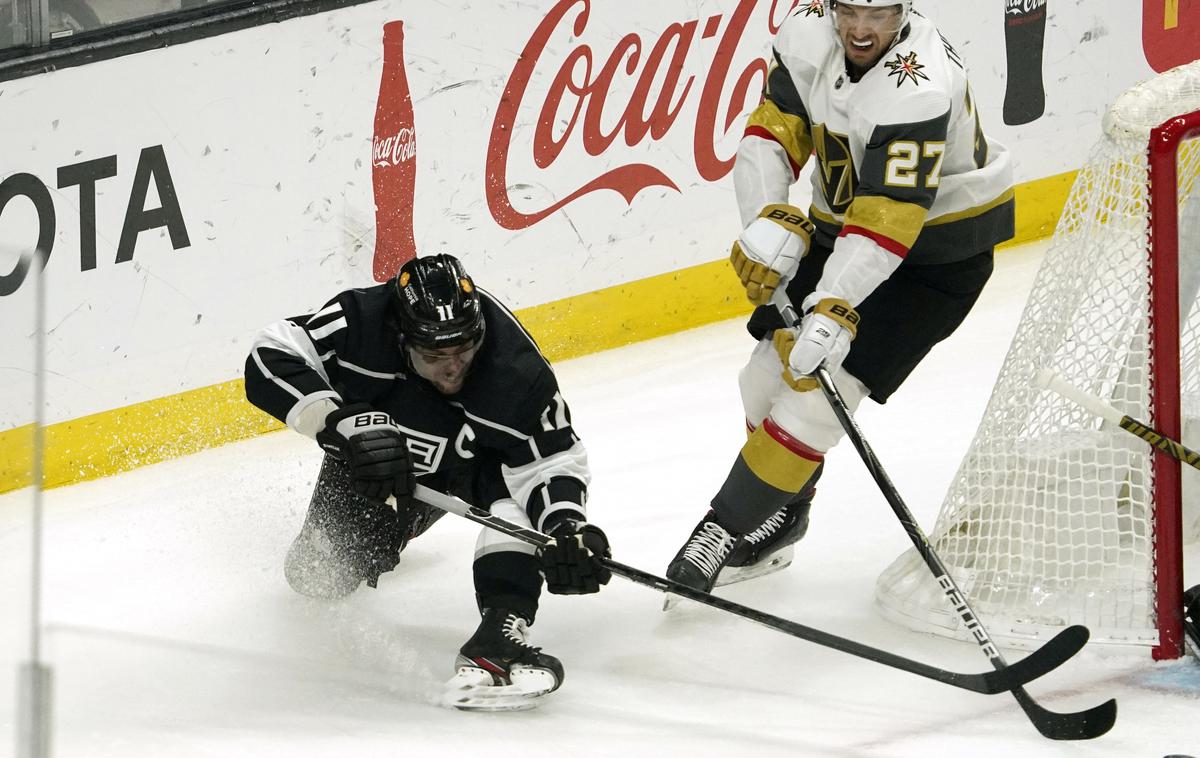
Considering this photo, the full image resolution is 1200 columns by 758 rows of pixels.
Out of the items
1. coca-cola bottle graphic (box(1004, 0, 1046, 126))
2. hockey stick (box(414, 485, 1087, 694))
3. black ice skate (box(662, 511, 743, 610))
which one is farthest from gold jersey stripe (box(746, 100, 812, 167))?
coca-cola bottle graphic (box(1004, 0, 1046, 126))

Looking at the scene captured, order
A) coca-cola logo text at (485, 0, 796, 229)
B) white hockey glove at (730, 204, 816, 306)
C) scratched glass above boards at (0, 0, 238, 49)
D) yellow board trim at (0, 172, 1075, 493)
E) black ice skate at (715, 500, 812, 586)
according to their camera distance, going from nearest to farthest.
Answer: white hockey glove at (730, 204, 816, 306) → black ice skate at (715, 500, 812, 586) → scratched glass above boards at (0, 0, 238, 49) → yellow board trim at (0, 172, 1075, 493) → coca-cola logo text at (485, 0, 796, 229)

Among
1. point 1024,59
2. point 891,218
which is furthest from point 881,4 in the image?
point 1024,59

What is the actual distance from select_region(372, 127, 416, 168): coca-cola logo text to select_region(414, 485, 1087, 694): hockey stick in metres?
1.65

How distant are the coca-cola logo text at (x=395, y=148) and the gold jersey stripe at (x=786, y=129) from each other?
150 cm

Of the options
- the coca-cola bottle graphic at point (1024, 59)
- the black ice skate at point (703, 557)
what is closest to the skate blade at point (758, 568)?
the black ice skate at point (703, 557)

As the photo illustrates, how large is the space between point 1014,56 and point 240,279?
275 centimetres

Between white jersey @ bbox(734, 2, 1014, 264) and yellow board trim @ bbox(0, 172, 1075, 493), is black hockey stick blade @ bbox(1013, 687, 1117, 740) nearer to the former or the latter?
white jersey @ bbox(734, 2, 1014, 264)

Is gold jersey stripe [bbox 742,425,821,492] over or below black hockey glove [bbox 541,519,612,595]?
over

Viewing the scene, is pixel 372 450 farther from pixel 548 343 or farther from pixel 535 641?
pixel 548 343

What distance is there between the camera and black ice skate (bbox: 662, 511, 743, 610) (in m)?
3.14

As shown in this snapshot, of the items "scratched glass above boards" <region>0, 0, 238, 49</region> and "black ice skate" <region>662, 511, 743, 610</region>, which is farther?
"scratched glass above boards" <region>0, 0, 238, 49</region>

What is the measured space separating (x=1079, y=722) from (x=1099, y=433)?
0.64 meters

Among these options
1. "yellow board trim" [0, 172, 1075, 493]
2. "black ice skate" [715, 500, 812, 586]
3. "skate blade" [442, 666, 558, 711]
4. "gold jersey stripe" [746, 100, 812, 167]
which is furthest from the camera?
"yellow board trim" [0, 172, 1075, 493]

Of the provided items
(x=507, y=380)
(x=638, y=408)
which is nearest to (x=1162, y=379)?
(x=507, y=380)
